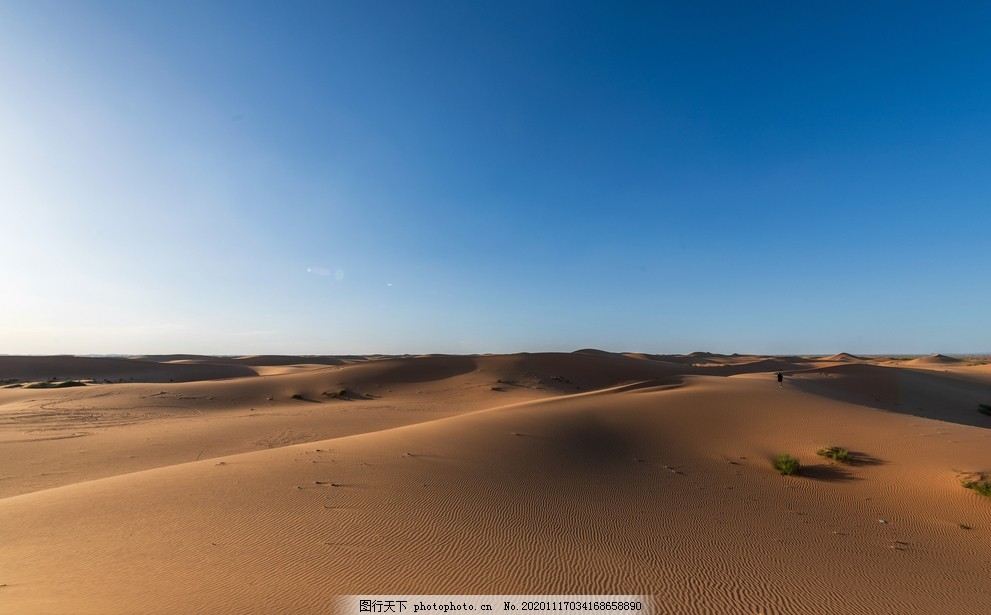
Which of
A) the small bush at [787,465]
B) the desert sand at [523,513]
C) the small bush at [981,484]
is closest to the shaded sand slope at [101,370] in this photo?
the desert sand at [523,513]

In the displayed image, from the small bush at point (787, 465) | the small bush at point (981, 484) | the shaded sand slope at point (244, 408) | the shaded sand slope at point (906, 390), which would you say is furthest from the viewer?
the shaded sand slope at point (906, 390)

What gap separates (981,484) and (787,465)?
271 centimetres

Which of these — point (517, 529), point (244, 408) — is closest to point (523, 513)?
point (517, 529)

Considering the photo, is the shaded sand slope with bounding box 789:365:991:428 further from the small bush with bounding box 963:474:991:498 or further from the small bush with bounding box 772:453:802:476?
the small bush with bounding box 772:453:802:476

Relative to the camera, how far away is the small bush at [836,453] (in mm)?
9617

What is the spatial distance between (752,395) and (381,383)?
24848mm

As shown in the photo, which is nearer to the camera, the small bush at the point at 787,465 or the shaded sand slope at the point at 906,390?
the small bush at the point at 787,465

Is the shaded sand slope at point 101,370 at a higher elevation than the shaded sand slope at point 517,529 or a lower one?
higher

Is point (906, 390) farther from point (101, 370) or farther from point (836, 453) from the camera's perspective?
point (101, 370)

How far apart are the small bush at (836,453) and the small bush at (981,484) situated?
6.41 feet

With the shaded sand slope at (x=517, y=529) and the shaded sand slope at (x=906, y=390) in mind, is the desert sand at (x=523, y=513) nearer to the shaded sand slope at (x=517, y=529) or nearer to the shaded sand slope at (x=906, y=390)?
the shaded sand slope at (x=517, y=529)

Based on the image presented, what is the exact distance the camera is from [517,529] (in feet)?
20.6

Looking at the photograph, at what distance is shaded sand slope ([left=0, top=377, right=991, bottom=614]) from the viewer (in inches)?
185

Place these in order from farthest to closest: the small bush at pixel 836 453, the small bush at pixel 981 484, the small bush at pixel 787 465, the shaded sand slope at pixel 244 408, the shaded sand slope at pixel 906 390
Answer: the shaded sand slope at pixel 906 390 < the shaded sand slope at pixel 244 408 < the small bush at pixel 836 453 < the small bush at pixel 787 465 < the small bush at pixel 981 484
